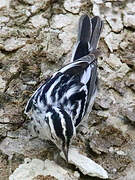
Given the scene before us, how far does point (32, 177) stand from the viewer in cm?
430

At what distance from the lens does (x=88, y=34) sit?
554 cm

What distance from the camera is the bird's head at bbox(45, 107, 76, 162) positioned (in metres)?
4.25

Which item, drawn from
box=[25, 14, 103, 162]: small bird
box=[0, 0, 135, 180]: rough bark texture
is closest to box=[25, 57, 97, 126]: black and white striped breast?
box=[25, 14, 103, 162]: small bird

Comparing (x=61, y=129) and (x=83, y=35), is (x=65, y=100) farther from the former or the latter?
(x=83, y=35)

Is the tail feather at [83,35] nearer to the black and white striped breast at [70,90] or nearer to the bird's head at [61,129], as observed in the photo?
the black and white striped breast at [70,90]

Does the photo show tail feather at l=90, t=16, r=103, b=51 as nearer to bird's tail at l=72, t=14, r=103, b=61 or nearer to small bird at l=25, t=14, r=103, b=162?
bird's tail at l=72, t=14, r=103, b=61

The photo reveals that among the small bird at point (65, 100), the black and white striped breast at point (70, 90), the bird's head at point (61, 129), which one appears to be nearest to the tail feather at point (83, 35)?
the small bird at point (65, 100)

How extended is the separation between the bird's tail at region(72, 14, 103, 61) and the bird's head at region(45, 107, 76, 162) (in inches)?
47.9

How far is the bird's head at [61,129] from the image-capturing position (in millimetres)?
4250

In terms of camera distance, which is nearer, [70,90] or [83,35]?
[70,90]

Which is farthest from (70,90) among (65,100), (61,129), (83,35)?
(83,35)

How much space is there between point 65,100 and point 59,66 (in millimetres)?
714

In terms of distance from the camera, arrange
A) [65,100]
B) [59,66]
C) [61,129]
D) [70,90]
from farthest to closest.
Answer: [59,66]
[70,90]
[65,100]
[61,129]

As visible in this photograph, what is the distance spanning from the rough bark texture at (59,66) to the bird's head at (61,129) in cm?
23
